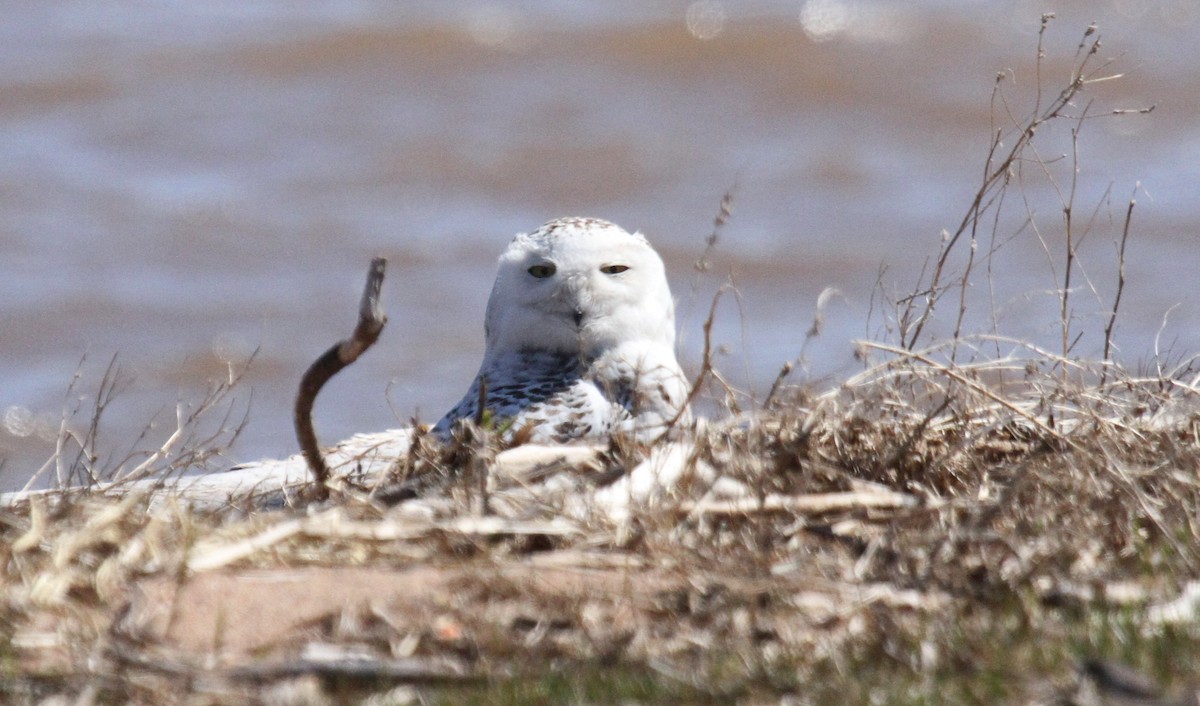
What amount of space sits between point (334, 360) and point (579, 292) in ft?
3.23

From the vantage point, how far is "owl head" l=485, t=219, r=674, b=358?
5.04m

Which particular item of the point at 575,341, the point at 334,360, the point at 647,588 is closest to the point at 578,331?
the point at 575,341

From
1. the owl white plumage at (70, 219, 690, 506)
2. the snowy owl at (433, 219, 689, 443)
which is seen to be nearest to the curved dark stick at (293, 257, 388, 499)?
the owl white plumage at (70, 219, 690, 506)

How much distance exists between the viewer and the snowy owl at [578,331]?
4922mm

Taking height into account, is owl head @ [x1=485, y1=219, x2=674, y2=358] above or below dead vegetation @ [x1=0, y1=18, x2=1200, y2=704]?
above

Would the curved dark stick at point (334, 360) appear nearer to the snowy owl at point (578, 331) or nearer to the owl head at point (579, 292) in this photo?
the snowy owl at point (578, 331)

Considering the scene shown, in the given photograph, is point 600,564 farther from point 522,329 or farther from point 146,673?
point 522,329

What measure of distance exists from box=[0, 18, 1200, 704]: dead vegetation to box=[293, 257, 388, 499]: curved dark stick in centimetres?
39

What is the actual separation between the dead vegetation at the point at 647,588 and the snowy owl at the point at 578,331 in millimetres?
658

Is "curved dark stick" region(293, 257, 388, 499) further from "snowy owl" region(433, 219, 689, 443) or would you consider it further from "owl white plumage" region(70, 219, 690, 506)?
"snowy owl" region(433, 219, 689, 443)

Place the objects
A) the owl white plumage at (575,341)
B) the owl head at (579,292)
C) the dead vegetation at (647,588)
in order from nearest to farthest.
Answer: the dead vegetation at (647,588) → the owl white plumage at (575,341) → the owl head at (579,292)

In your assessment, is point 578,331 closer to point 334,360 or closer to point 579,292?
point 579,292

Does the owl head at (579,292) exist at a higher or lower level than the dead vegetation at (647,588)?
higher

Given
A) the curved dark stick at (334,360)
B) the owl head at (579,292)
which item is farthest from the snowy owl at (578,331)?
the curved dark stick at (334,360)
